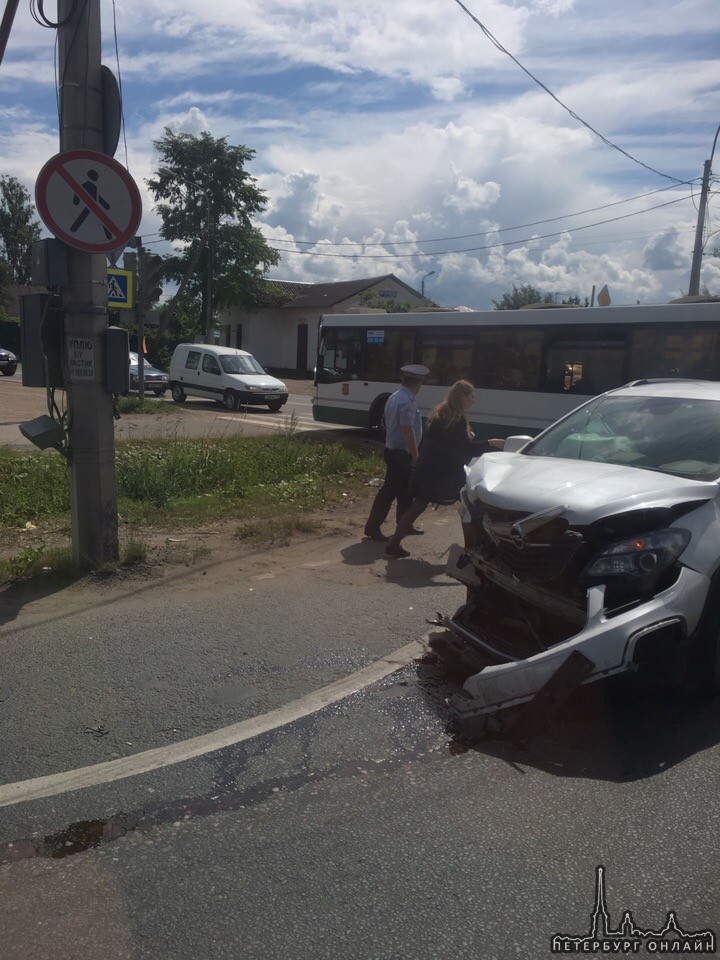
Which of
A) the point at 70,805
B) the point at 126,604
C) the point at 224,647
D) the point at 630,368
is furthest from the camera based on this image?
the point at 630,368

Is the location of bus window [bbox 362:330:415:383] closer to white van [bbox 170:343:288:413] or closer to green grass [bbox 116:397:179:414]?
green grass [bbox 116:397:179:414]

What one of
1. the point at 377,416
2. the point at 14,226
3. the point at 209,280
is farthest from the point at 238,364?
the point at 14,226

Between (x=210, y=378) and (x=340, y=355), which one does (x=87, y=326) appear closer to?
(x=340, y=355)

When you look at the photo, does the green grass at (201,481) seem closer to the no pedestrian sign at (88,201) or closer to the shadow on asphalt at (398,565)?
the shadow on asphalt at (398,565)

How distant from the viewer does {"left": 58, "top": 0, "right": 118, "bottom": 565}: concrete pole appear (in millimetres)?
6438

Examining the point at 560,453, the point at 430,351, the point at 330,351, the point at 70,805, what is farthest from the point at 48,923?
the point at 330,351

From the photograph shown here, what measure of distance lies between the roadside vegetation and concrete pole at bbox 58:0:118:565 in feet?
1.16

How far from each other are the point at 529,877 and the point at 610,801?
2.30ft

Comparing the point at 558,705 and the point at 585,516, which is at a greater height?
the point at 585,516

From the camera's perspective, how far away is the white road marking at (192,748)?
3.71m

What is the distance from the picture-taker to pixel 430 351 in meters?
16.8

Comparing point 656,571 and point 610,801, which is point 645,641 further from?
point 610,801

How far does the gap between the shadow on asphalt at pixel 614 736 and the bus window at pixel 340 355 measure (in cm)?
1407

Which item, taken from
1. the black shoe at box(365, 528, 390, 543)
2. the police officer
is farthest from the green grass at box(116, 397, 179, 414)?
the police officer
